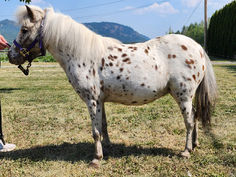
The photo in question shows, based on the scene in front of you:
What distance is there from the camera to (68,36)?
323cm

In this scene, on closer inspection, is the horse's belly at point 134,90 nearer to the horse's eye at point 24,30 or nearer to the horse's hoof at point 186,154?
the horse's hoof at point 186,154

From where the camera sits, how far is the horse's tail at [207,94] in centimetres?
369

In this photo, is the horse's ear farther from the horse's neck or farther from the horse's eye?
the horse's neck

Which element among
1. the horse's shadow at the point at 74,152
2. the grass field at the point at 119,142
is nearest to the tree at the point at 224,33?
the grass field at the point at 119,142

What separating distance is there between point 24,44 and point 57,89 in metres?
6.78

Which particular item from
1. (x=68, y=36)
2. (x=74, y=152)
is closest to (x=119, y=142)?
(x=74, y=152)

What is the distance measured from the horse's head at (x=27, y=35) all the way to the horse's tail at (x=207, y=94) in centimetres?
271

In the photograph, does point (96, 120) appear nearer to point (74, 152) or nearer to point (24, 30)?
point (74, 152)

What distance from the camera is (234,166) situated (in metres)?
3.29

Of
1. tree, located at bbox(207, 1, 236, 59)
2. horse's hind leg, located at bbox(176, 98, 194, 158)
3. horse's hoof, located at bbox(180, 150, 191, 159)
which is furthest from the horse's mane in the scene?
tree, located at bbox(207, 1, 236, 59)

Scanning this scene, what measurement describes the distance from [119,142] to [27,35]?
2546 mm

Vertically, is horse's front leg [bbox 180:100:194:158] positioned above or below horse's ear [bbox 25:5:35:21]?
below

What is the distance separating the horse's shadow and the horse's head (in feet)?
5.43

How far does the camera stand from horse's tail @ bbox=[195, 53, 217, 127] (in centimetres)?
369
